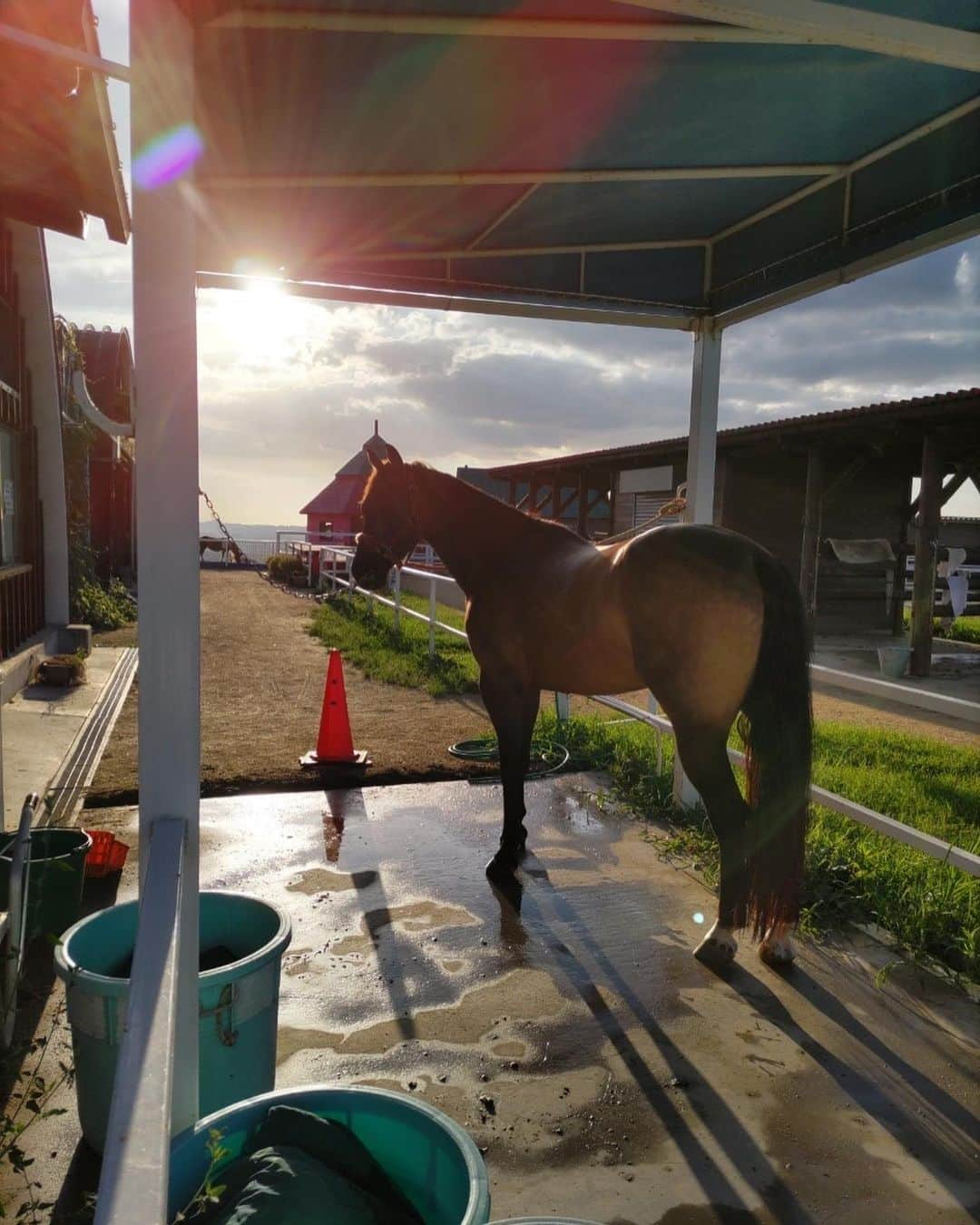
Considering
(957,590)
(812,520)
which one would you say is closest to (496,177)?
(812,520)

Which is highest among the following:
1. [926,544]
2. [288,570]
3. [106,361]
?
[106,361]

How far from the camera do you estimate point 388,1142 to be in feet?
5.07

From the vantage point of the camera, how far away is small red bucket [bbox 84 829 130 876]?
3660 mm

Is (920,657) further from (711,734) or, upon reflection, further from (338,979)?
(338,979)

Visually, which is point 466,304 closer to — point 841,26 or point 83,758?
point 841,26

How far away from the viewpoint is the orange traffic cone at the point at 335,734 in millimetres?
5703

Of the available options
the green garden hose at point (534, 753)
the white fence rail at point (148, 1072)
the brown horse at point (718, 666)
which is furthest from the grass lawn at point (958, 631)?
the white fence rail at point (148, 1072)

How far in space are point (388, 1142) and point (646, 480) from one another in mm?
16575

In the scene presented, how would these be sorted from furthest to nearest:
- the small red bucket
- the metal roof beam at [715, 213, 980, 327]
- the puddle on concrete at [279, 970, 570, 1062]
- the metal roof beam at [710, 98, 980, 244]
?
the small red bucket
the metal roof beam at [715, 213, 980, 327]
the metal roof beam at [710, 98, 980, 244]
the puddle on concrete at [279, 970, 570, 1062]

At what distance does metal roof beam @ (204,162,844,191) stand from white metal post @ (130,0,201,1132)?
193 cm

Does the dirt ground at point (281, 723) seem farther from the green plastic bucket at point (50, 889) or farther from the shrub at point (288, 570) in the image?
the shrub at point (288, 570)

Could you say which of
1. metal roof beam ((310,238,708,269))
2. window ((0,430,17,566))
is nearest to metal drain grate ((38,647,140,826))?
window ((0,430,17,566))

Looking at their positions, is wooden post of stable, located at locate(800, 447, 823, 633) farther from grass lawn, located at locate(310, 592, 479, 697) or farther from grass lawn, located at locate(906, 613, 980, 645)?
grass lawn, located at locate(310, 592, 479, 697)

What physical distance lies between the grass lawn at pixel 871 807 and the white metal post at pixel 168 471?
9.88 ft
